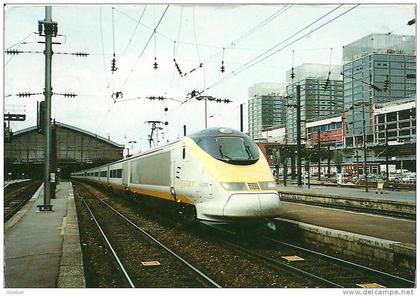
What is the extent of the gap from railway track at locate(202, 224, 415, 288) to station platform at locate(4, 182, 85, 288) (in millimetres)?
3610

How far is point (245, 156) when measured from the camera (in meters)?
11.6

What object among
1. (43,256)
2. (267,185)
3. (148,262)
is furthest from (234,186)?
(43,256)

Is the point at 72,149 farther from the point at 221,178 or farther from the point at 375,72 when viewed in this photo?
the point at 221,178

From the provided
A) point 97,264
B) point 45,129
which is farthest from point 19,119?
point 97,264

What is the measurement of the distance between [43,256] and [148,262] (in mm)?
2202

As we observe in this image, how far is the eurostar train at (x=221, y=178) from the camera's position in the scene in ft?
34.6

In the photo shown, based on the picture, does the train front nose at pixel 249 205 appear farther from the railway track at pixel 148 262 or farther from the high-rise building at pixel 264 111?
the high-rise building at pixel 264 111

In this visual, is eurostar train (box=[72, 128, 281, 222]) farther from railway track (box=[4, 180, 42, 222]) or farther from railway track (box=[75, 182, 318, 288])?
railway track (box=[4, 180, 42, 222])

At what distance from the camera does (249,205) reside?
10445 mm

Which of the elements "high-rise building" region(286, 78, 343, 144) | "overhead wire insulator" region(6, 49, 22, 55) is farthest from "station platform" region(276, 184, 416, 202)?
"overhead wire insulator" region(6, 49, 22, 55)

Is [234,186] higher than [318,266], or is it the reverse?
[234,186]

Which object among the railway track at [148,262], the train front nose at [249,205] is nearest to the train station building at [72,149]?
the railway track at [148,262]

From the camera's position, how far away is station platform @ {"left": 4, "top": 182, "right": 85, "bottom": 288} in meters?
7.55

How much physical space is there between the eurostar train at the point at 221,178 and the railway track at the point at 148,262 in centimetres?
144
